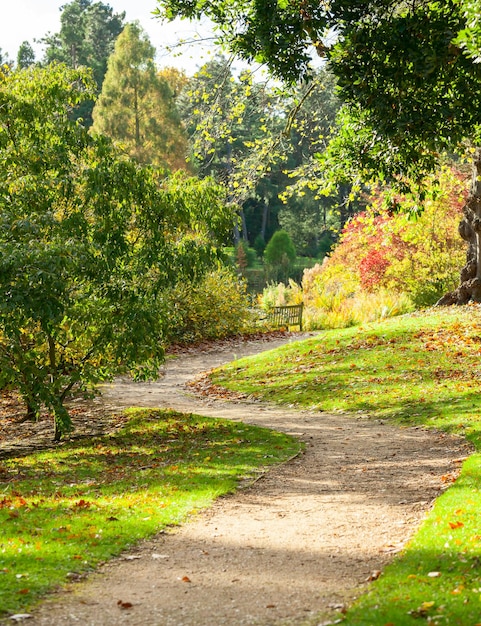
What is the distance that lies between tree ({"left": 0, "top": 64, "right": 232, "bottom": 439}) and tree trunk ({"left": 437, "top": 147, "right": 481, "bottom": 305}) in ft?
30.1

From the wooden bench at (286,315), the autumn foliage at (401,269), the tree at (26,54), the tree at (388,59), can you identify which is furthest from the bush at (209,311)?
the tree at (26,54)

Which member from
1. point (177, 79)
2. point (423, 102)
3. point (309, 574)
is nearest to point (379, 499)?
point (309, 574)

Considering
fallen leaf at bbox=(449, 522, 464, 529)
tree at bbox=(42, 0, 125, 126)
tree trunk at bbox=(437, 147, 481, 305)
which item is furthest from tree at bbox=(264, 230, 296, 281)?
fallen leaf at bbox=(449, 522, 464, 529)

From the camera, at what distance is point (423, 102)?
30.6 feet

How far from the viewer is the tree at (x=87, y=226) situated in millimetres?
10734

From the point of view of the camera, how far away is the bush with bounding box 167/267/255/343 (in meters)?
23.3

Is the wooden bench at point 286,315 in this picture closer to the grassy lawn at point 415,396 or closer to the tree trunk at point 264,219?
the grassy lawn at point 415,396

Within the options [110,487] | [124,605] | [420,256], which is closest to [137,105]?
[420,256]

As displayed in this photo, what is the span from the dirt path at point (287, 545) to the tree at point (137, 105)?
32069 millimetres

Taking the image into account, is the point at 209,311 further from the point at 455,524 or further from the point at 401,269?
the point at 455,524

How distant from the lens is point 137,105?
40500 millimetres

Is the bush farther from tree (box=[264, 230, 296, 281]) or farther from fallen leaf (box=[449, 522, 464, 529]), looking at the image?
tree (box=[264, 230, 296, 281])

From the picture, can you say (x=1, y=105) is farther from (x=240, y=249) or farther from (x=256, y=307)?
(x=240, y=249)

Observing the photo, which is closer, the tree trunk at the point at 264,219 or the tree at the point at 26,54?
the tree trunk at the point at 264,219
